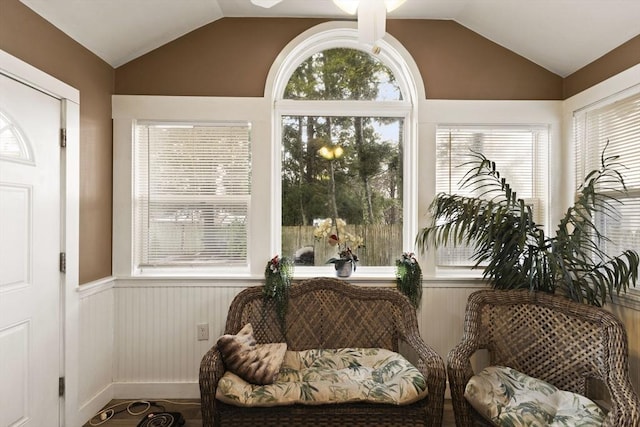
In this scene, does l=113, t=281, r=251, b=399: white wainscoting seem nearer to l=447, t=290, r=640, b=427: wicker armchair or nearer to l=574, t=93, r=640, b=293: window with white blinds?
l=447, t=290, r=640, b=427: wicker armchair

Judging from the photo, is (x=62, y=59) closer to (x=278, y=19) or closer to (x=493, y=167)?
(x=278, y=19)

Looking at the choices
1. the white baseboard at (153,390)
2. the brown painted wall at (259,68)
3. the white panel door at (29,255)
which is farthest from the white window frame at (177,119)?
the white baseboard at (153,390)

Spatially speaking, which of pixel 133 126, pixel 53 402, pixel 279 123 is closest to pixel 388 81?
pixel 279 123

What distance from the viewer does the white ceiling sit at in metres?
2.09

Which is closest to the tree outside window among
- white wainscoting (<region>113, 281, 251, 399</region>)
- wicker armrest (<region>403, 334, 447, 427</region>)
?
white wainscoting (<region>113, 281, 251, 399</region>)

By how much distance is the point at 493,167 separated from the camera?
8.23ft

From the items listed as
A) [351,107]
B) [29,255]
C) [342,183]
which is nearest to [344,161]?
[342,183]

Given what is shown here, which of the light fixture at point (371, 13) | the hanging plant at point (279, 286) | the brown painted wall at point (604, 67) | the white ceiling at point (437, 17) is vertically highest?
the white ceiling at point (437, 17)

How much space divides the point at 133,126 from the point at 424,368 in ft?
8.46

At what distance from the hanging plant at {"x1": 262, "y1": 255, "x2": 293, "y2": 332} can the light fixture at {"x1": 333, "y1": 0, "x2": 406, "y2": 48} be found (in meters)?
1.59

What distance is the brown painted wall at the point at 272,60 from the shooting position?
2730 mm

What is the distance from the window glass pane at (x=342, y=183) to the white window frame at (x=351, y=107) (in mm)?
55

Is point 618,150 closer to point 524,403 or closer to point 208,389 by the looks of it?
point 524,403

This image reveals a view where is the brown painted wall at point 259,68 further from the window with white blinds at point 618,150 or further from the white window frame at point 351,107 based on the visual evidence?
the window with white blinds at point 618,150
